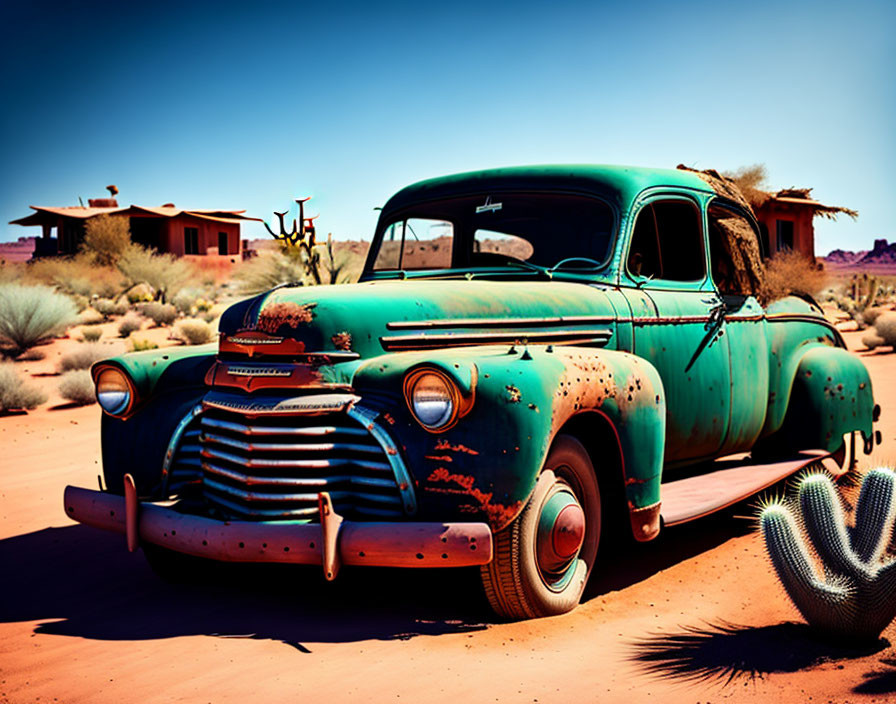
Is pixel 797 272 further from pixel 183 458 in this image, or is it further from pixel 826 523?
pixel 183 458

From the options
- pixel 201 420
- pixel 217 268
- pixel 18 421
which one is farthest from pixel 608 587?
pixel 217 268

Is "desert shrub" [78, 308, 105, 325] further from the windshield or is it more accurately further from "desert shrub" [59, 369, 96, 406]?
the windshield

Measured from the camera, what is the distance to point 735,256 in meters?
6.21

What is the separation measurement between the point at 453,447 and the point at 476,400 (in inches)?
8.0

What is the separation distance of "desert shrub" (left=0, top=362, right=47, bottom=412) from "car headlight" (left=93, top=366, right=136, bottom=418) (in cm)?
762

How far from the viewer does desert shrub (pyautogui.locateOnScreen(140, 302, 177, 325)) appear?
20625 mm

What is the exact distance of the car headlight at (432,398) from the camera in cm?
345

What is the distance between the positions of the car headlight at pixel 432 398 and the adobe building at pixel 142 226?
3361 cm

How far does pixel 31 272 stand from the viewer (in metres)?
30.0

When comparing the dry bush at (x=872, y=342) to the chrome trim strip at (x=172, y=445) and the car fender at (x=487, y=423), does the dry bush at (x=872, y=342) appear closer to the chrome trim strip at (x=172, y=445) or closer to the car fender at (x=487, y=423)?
the car fender at (x=487, y=423)

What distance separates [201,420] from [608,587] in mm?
2167

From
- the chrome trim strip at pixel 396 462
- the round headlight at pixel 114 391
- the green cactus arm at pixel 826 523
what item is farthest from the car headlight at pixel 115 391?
the green cactus arm at pixel 826 523

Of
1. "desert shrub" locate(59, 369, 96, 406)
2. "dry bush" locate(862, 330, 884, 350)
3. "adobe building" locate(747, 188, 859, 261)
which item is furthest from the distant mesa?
"desert shrub" locate(59, 369, 96, 406)

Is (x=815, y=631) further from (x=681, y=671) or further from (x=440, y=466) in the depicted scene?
(x=440, y=466)
